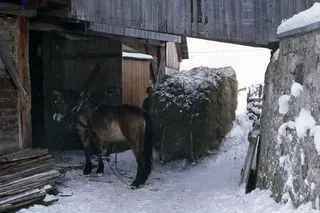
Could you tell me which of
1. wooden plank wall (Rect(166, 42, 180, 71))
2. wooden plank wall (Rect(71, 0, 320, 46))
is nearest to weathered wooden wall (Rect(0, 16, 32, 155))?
wooden plank wall (Rect(71, 0, 320, 46))

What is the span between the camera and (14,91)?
8.12 metres

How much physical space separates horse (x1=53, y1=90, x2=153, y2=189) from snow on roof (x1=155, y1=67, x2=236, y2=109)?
204cm

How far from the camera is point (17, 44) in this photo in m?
8.13

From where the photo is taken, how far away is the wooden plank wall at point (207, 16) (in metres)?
8.98

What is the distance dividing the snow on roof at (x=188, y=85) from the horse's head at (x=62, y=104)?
8.72 ft

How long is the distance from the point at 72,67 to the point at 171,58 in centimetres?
685

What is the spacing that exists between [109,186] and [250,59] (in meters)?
45.9

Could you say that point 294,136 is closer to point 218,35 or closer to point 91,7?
point 218,35

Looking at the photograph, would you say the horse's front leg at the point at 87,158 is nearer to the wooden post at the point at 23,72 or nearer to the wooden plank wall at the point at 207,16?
the wooden post at the point at 23,72

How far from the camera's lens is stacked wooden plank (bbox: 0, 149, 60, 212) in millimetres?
7164

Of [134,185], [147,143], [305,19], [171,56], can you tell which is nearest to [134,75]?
[147,143]

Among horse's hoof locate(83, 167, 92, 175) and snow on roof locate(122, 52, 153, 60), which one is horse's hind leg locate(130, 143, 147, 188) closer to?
horse's hoof locate(83, 167, 92, 175)

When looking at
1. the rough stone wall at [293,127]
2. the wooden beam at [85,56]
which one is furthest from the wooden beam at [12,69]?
the wooden beam at [85,56]

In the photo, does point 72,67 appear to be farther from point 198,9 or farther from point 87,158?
point 198,9
